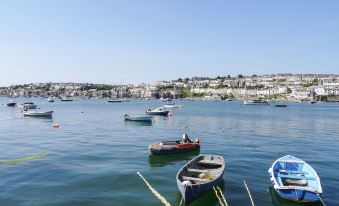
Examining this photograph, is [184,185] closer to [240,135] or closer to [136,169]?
[136,169]

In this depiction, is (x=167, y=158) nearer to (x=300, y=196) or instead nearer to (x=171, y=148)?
(x=171, y=148)

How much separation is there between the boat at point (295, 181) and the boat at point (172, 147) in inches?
517

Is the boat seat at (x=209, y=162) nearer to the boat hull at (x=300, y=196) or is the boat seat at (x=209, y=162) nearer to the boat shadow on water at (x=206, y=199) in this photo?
the boat shadow on water at (x=206, y=199)

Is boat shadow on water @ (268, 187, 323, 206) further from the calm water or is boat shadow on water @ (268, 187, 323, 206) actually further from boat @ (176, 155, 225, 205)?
boat @ (176, 155, 225, 205)

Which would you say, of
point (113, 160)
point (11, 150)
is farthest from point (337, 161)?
point (11, 150)

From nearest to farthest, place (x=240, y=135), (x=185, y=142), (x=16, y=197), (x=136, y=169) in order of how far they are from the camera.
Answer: (x=16, y=197) < (x=136, y=169) < (x=185, y=142) < (x=240, y=135)

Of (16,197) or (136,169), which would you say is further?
(136,169)

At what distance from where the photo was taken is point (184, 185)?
23891mm

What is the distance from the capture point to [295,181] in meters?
27.5

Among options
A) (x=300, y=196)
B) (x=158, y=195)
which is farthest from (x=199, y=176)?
(x=300, y=196)

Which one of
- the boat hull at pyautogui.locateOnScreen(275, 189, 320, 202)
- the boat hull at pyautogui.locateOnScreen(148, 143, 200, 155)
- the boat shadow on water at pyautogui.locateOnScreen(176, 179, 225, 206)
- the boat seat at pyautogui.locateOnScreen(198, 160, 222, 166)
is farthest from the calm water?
the boat seat at pyautogui.locateOnScreen(198, 160, 222, 166)

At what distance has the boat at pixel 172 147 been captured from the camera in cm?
4078

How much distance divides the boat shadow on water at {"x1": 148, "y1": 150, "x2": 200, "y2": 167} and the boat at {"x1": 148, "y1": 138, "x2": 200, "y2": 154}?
422 mm

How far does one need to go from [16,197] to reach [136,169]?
456 inches
